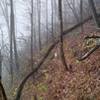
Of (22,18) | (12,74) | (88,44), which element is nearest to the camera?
(88,44)

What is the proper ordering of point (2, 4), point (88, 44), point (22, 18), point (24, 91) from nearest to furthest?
1. point (88, 44)
2. point (24, 91)
3. point (2, 4)
4. point (22, 18)

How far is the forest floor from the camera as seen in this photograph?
7727 millimetres

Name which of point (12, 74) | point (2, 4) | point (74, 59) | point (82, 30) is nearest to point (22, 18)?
point (2, 4)

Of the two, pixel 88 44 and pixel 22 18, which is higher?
pixel 22 18

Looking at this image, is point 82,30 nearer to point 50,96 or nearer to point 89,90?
point 50,96

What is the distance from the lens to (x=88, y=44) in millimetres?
10398

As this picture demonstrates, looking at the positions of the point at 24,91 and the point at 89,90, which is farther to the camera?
the point at 24,91

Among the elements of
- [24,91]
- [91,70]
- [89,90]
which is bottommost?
[24,91]

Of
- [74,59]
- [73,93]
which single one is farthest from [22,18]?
[73,93]

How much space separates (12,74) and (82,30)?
6.09m

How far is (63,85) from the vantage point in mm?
9102

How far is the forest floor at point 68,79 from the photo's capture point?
773 cm

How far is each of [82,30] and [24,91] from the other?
4965 mm

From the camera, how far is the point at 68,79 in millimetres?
9148
